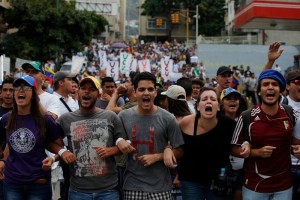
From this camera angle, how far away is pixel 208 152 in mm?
5340

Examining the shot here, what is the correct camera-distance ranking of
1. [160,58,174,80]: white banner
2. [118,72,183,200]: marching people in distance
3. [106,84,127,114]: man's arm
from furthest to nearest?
[160,58,174,80]: white banner → [106,84,127,114]: man's arm → [118,72,183,200]: marching people in distance

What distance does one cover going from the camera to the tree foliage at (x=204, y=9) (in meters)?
71.8

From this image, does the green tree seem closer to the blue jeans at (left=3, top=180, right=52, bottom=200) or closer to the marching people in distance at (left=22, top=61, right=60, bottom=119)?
the marching people in distance at (left=22, top=61, right=60, bottom=119)

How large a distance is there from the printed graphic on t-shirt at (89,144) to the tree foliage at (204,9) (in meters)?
67.5

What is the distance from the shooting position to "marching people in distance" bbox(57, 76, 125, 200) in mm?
5152

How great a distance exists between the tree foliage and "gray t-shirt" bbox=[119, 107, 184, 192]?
67452 millimetres

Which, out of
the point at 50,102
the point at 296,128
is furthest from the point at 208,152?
the point at 50,102

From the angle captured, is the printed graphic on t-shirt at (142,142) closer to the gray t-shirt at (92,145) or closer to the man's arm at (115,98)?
the gray t-shirt at (92,145)

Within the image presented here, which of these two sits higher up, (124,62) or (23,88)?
(124,62)

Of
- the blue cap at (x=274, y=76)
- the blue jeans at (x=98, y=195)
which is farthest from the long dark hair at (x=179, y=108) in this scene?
the blue jeans at (x=98, y=195)

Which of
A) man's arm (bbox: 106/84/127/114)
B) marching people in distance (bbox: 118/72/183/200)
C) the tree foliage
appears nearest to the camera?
marching people in distance (bbox: 118/72/183/200)

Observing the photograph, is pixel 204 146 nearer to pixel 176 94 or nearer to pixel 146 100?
pixel 146 100

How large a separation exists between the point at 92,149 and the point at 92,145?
0.12 feet

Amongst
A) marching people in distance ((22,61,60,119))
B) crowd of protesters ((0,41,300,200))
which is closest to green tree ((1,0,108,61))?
marching people in distance ((22,61,60,119))
